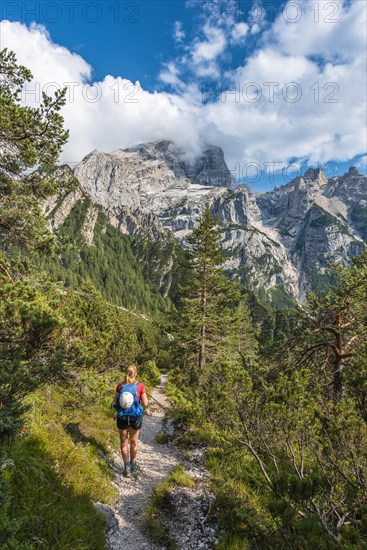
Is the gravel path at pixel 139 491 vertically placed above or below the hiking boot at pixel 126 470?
below

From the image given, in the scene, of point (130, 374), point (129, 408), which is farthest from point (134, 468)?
point (130, 374)

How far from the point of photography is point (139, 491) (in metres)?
7.32

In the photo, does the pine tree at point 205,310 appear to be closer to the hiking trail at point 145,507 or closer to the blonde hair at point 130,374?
the hiking trail at point 145,507

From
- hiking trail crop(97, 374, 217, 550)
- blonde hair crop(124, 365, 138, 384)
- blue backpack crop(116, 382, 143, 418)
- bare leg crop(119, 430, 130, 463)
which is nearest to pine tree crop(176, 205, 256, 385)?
hiking trail crop(97, 374, 217, 550)

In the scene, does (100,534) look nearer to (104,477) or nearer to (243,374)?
(104,477)

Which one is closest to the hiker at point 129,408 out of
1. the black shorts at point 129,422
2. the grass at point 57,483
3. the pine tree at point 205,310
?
the black shorts at point 129,422

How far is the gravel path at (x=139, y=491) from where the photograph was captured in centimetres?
535

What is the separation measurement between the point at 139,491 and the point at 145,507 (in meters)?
0.85

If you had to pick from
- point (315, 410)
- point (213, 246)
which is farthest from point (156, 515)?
point (213, 246)

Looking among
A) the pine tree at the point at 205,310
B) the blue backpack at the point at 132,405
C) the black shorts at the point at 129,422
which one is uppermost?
the pine tree at the point at 205,310

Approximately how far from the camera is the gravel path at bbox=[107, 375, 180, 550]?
535 cm

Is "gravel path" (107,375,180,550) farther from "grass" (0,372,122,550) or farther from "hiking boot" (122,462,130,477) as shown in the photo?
"grass" (0,372,122,550)

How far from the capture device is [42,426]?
23.0 ft

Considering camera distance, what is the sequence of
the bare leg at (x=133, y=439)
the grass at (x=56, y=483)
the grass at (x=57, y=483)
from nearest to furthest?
the grass at (x=56, y=483) → the grass at (x=57, y=483) → the bare leg at (x=133, y=439)
